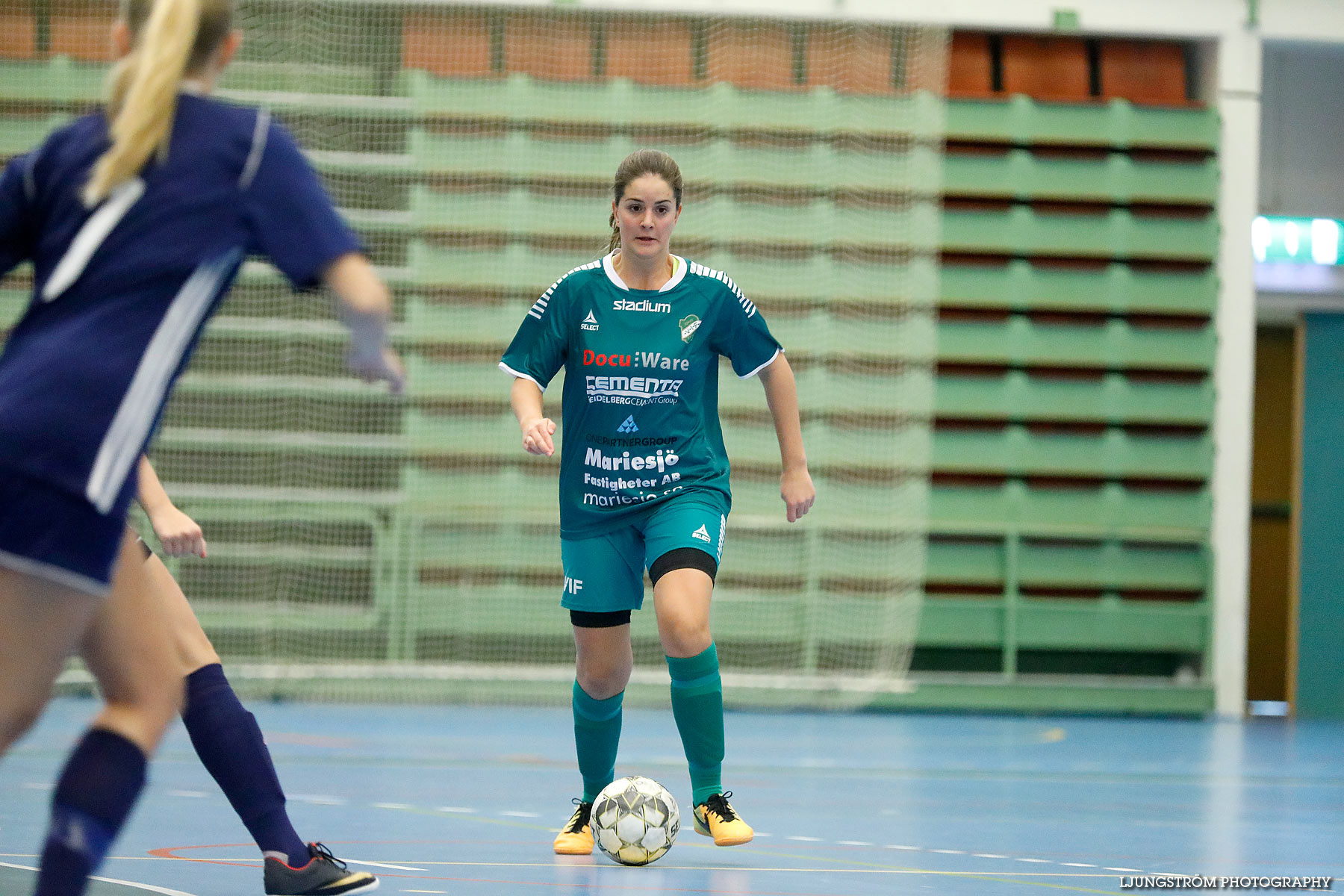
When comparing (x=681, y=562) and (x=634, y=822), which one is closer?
(x=634, y=822)

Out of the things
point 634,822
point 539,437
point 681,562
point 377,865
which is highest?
point 539,437

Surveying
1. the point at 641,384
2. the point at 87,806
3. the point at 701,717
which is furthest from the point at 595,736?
the point at 87,806

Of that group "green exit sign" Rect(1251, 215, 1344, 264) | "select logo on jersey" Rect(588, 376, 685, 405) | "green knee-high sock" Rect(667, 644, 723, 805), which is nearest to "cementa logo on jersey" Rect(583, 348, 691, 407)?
"select logo on jersey" Rect(588, 376, 685, 405)

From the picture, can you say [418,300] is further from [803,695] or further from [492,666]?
[803,695]

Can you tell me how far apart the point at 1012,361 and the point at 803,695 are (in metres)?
2.73

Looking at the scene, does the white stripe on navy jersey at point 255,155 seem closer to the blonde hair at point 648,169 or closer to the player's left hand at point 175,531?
the player's left hand at point 175,531

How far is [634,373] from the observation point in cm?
411

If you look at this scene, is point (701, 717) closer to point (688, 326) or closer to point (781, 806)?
point (688, 326)

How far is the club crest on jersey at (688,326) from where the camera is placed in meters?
4.15

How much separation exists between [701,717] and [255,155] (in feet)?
7.58

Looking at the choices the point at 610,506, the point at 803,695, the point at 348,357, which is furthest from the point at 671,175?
the point at 803,695

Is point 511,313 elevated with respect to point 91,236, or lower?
elevated

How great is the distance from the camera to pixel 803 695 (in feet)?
32.2

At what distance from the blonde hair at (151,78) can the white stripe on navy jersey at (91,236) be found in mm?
12
